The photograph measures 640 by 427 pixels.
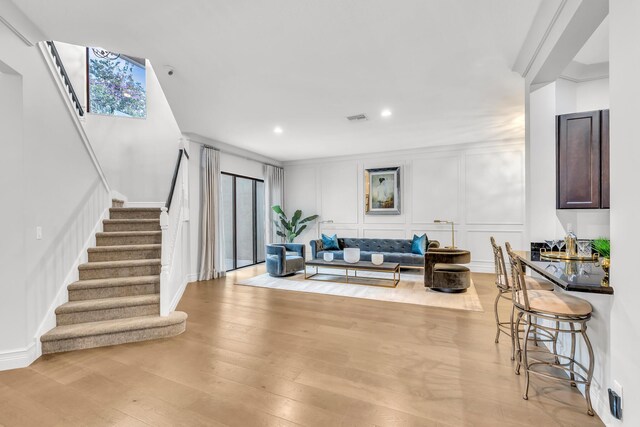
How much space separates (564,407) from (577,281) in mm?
887

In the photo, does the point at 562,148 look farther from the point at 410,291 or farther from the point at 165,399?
the point at 165,399

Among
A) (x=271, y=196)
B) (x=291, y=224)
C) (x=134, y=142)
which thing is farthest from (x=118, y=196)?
(x=291, y=224)

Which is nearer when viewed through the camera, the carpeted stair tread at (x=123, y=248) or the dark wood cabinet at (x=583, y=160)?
the dark wood cabinet at (x=583, y=160)

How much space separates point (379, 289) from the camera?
5.05m

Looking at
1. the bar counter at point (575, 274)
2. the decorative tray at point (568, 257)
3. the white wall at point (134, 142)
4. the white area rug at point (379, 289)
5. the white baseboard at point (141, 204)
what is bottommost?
the white area rug at point (379, 289)

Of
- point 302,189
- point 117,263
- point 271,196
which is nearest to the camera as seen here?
point 117,263

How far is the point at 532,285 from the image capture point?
8.74ft

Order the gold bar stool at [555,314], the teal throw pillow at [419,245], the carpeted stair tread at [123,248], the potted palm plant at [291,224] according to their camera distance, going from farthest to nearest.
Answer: the potted palm plant at [291,224] → the teal throw pillow at [419,245] → the carpeted stair tread at [123,248] → the gold bar stool at [555,314]

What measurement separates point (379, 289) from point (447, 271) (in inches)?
45.6

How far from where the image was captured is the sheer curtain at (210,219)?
19.4 ft

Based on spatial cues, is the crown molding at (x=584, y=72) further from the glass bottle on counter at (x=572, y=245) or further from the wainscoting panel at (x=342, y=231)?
the wainscoting panel at (x=342, y=231)

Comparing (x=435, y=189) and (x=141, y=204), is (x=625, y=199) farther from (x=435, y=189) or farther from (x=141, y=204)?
(x=141, y=204)

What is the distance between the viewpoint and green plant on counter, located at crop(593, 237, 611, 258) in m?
2.56

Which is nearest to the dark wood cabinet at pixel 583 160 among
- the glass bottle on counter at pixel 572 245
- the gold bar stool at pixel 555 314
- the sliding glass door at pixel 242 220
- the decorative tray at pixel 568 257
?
the glass bottle on counter at pixel 572 245
